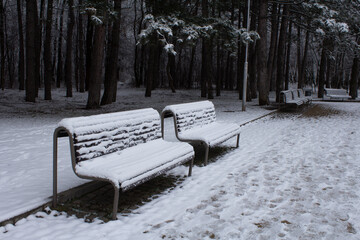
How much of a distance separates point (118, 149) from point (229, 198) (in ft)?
5.14

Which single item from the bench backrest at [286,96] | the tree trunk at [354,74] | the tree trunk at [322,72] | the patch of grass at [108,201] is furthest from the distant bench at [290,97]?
the patch of grass at [108,201]

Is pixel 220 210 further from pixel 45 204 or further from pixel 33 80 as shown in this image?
pixel 33 80

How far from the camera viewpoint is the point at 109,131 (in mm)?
4184

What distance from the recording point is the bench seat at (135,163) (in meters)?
3.61

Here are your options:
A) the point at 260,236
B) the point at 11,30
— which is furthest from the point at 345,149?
the point at 11,30

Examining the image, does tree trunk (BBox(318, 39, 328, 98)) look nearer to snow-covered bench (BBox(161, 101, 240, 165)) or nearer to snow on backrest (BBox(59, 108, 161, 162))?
snow-covered bench (BBox(161, 101, 240, 165))

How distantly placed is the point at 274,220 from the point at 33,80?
15686 millimetres

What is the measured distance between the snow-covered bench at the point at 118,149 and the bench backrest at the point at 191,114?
0.84m

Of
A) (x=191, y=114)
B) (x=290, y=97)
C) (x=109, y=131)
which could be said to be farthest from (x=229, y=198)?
(x=290, y=97)

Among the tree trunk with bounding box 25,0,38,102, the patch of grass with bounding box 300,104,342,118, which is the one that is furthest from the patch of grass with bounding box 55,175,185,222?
the tree trunk with bounding box 25,0,38,102

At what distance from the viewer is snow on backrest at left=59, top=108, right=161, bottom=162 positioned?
3.73 metres

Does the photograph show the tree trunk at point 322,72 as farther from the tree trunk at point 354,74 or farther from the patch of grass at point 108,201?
the patch of grass at point 108,201

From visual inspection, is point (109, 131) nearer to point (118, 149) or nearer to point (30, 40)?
point (118, 149)

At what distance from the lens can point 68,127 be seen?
361cm
